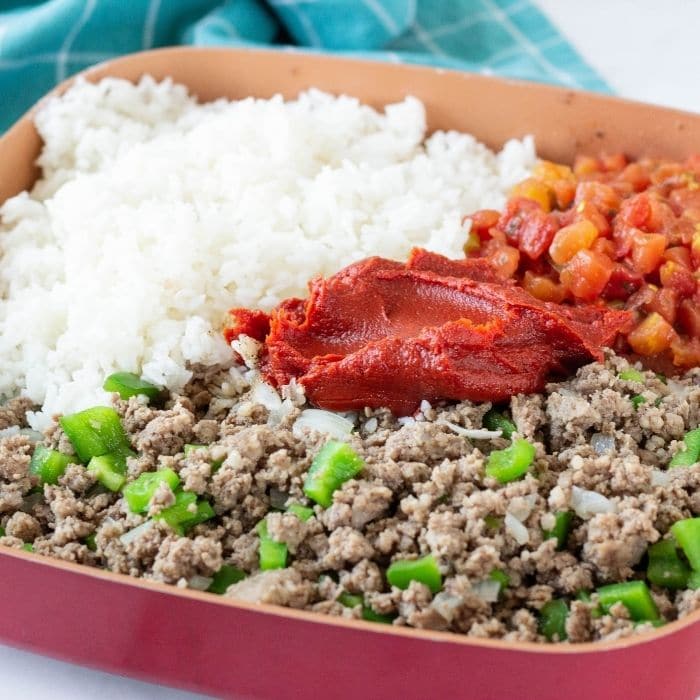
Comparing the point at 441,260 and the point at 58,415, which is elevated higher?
the point at 441,260

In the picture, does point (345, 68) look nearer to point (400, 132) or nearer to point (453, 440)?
point (400, 132)

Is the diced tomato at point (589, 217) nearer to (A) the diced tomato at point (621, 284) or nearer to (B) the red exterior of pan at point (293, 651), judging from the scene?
(A) the diced tomato at point (621, 284)

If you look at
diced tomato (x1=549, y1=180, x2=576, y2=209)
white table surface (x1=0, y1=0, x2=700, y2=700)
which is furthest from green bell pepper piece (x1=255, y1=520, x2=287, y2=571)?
white table surface (x1=0, y1=0, x2=700, y2=700)

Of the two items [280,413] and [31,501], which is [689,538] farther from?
[31,501]

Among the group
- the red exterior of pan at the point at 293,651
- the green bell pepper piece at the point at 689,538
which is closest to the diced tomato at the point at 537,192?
the green bell pepper piece at the point at 689,538

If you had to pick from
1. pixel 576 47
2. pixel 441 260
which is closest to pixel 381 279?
pixel 441 260
